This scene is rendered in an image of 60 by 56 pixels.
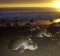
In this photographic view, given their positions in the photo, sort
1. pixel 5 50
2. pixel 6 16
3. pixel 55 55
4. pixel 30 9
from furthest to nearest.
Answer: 1. pixel 30 9
2. pixel 6 16
3. pixel 5 50
4. pixel 55 55

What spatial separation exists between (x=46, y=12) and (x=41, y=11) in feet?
1.32

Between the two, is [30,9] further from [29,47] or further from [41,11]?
[29,47]

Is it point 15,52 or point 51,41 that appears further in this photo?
point 51,41

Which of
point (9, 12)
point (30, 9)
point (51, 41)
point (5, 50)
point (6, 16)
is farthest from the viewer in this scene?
point (30, 9)

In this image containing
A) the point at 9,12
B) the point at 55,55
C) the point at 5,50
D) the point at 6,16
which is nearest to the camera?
the point at 55,55

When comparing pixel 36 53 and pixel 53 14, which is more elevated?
pixel 36 53

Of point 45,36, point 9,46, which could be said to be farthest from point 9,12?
point 9,46

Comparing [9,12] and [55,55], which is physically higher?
[55,55]

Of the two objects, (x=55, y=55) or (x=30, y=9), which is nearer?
(x=55, y=55)

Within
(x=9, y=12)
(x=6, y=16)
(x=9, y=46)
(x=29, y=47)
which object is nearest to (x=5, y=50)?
(x=9, y=46)

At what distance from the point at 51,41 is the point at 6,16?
325 inches

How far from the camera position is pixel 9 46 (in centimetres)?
862

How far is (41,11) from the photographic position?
19.4 metres

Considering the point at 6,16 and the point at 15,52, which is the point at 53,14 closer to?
the point at 6,16
